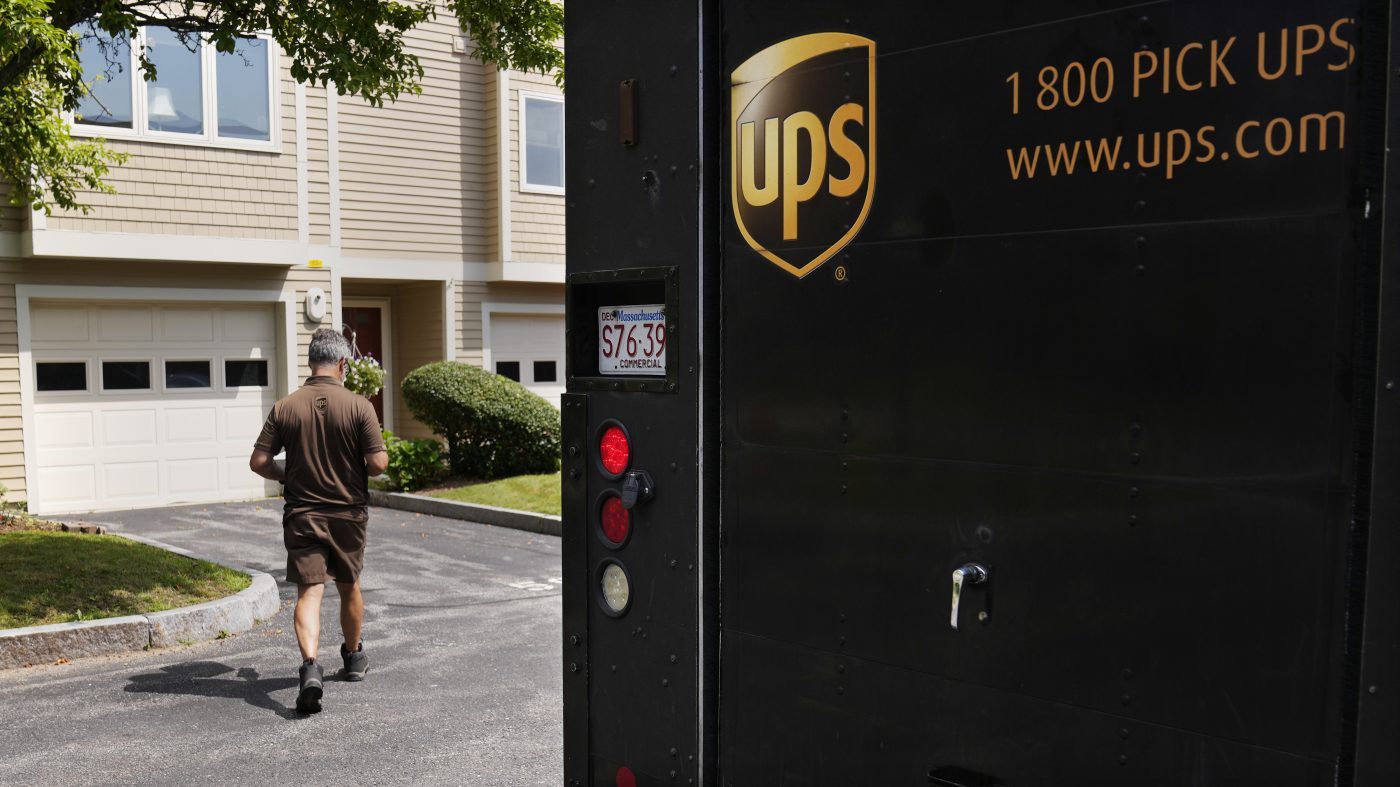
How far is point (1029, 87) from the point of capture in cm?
217

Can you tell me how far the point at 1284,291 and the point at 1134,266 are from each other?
242 millimetres

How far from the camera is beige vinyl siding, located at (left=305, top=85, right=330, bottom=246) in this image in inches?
634

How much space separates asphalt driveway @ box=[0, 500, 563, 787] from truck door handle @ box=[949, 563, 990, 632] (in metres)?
3.39

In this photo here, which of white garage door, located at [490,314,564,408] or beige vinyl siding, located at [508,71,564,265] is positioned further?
white garage door, located at [490,314,564,408]

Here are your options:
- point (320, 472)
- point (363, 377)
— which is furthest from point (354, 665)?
point (363, 377)

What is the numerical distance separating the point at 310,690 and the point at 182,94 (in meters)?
10.9

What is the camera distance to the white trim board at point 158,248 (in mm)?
13539

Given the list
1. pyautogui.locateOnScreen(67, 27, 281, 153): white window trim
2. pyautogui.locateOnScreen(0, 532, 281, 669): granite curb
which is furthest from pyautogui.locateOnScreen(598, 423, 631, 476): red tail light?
pyautogui.locateOnScreen(67, 27, 281, 153): white window trim

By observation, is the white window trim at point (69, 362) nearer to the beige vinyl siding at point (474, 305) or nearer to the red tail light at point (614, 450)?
the beige vinyl siding at point (474, 305)

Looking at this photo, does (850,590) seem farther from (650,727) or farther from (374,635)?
(374,635)

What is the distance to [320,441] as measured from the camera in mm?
6449

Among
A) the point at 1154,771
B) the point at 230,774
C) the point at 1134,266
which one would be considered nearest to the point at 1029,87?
the point at 1134,266

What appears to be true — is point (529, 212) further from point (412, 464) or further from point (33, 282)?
Result: point (33, 282)

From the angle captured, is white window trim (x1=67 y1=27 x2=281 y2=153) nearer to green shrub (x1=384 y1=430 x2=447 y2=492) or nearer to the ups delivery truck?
green shrub (x1=384 y1=430 x2=447 y2=492)
